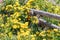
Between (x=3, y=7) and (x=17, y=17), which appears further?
(x=3, y=7)

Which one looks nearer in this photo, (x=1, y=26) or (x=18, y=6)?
(x=1, y=26)

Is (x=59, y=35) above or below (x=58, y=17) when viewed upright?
below

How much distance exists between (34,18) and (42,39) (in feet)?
2.93

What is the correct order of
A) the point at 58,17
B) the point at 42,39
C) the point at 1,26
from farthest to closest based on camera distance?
the point at 1,26
the point at 42,39
the point at 58,17

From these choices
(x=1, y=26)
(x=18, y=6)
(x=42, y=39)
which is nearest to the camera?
(x=42, y=39)

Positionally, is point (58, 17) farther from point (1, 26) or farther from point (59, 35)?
point (1, 26)

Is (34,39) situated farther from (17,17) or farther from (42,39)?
(17,17)

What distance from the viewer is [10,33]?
6430 millimetres

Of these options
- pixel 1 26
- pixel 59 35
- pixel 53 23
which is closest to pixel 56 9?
pixel 53 23

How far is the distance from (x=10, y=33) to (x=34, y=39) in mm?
805

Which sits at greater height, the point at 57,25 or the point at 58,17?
the point at 58,17

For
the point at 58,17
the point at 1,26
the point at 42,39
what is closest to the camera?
the point at 58,17

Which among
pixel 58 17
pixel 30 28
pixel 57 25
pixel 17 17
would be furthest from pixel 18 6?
pixel 58 17

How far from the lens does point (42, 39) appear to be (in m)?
6.23
